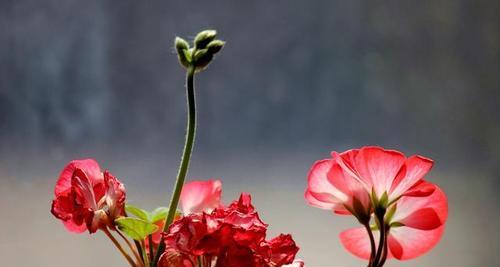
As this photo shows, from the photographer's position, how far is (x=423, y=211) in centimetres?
52

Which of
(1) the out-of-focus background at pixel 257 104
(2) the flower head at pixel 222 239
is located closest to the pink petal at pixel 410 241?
(2) the flower head at pixel 222 239

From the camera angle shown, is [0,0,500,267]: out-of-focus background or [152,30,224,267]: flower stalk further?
[0,0,500,267]: out-of-focus background

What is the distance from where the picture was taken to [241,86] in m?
1.24

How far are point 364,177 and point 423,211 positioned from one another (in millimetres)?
56

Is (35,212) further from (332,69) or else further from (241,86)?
(332,69)

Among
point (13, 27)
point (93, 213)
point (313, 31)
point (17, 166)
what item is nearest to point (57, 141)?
point (17, 166)

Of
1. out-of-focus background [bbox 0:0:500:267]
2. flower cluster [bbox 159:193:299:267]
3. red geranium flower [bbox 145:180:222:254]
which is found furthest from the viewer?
out-of-focus background [bbox 0:0:500:267]

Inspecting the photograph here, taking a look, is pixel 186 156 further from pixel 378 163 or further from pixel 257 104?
pixel 257 104

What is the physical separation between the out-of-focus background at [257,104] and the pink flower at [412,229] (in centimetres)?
52

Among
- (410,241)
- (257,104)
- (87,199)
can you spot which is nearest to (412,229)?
(410,241)

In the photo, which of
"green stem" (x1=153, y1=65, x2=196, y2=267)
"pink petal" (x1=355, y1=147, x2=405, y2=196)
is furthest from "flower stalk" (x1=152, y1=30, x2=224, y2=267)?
"pink petal" (x1=355, y1=147, x2=405, y2=196)

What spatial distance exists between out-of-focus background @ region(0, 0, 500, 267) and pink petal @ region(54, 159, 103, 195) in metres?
0.53

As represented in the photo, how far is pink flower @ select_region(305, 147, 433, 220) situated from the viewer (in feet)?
1.63

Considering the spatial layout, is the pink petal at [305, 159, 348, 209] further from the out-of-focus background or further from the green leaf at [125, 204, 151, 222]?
the out-of-focus background
